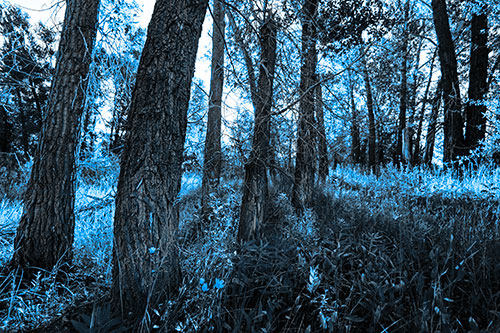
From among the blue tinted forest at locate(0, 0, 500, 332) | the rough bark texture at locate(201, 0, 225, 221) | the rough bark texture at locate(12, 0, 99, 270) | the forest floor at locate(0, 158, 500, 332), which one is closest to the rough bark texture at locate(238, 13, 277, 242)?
the blue tinted forest at locate(0, 0, 500, 332)

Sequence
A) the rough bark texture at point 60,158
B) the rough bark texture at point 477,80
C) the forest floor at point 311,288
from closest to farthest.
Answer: the forest floor at point 311,288
the rough bark texture at point 60,158
the rough bark texture at point 477,80

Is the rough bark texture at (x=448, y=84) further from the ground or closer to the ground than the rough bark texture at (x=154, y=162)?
further from the ground

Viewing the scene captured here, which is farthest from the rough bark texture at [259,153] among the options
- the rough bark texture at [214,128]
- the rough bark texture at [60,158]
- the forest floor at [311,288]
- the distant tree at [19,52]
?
the distant tree at [19,52]

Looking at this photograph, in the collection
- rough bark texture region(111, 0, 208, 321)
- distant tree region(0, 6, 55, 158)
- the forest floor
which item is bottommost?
the forest floor

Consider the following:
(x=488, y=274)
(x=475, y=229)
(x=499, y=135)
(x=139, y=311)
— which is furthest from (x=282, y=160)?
(x=499, y=135)

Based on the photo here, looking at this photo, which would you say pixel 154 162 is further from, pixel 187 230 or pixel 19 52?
pixel 19 52

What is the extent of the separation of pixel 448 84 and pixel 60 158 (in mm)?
9388

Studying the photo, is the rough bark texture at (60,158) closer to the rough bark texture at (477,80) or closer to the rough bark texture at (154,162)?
the rough bark texture at (154,162)

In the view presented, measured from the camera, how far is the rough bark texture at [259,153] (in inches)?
137

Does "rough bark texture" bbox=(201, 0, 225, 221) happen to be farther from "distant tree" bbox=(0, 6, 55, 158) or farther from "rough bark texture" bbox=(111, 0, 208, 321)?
"rough bark texture" bbox=(111, 0, 208, 321)

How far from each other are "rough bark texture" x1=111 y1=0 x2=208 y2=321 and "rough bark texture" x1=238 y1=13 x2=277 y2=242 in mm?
1584

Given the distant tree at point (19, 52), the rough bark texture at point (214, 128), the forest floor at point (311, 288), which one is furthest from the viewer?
the rough bark texture at point (214, 128)

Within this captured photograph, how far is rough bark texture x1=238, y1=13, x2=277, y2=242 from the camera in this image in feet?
11.4

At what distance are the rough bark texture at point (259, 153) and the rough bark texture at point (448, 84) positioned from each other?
6.39 m
